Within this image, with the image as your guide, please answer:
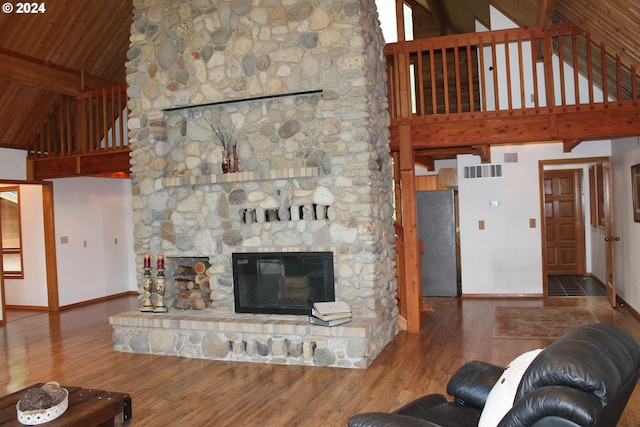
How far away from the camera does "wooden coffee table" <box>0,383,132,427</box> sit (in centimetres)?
285

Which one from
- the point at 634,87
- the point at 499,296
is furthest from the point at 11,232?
the point at 634,87

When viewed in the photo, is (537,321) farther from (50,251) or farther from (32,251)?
(32,251)

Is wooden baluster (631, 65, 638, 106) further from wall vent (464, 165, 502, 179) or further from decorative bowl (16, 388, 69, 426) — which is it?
decorative bowl (16, 388, 69, 426)

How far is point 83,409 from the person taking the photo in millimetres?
2988

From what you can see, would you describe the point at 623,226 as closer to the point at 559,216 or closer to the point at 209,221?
the point at 559,216

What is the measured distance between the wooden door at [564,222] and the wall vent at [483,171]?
265 centimetres

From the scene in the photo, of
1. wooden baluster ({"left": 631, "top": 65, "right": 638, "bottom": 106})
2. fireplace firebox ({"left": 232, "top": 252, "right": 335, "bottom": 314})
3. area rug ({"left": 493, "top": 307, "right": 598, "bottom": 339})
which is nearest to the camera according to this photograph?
wooden baluster ({"left": 631, "top": 65, "right": 638, "bottom": 106})

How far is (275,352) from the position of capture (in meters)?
4.91

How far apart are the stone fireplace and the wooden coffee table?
187 centimetres

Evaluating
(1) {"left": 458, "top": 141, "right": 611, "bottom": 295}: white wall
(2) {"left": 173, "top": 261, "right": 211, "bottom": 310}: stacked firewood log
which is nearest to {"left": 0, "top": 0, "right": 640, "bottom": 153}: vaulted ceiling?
(1) {"left": 458, "top": 141, "right": 611, "bottom": 295}: white wall

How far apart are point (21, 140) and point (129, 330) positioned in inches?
168

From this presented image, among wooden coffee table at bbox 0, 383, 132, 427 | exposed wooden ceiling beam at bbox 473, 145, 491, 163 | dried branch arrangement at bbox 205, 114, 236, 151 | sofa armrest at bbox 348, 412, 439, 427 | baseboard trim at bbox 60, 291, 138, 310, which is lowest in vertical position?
baseboard trim at bbox 60, 291, 138, 310

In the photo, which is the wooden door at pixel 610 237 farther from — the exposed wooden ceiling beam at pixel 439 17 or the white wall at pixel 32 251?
the white wall at pixel 32 251

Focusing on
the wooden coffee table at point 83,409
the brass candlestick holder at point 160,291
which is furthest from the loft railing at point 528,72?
the wooden coffee table at point 83,409
